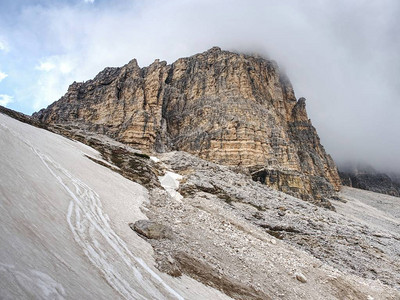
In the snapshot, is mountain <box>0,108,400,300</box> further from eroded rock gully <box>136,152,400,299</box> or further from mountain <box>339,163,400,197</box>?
mountain <box>339,163,400,197</box>

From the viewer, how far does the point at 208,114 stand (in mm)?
88438

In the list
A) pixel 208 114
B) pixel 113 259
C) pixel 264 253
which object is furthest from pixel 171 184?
pixel 208 114

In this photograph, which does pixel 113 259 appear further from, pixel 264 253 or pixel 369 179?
pixel 369 179

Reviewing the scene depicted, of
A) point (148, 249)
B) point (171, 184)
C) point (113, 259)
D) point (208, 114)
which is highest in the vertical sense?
point (208, 114)

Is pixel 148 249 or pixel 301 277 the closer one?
pixel 148 249

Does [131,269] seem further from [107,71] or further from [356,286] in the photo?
[107,71]

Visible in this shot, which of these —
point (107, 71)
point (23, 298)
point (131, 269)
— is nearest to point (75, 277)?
point (23, 298)

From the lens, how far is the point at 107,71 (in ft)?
362

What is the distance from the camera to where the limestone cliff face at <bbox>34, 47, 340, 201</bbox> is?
2911 inches

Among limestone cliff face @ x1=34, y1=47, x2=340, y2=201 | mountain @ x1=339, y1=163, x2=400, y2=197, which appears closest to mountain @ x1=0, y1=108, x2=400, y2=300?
limestone cliff face @ x1=34, y1=47, x2=340, y2=201

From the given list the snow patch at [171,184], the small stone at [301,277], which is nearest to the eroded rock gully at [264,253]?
the small stone at [301,277]

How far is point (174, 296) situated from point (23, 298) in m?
5.08

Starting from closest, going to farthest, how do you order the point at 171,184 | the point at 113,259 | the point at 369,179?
the point at 113,259 → the point at 171,184 → the point at 369,179

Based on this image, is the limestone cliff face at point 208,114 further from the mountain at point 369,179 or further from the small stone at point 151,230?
the small stone at point 151,230
